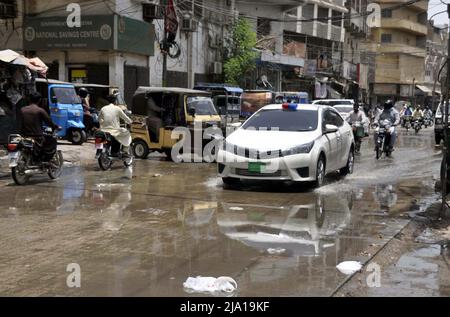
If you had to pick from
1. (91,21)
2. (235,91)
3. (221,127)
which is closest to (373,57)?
(235,91)

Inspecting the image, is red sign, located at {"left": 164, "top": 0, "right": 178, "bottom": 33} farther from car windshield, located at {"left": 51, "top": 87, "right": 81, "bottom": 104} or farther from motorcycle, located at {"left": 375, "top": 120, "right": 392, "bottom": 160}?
motorcycle, located at {"left": 375, "top": 120, "right": 392, "bottom": 160}

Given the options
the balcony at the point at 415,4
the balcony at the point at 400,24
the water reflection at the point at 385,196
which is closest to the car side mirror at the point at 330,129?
the water reflection at the point at 385,196

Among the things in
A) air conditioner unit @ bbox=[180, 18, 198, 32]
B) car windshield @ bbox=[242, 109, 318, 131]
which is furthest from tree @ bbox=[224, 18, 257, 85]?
car windshield @ bbox=[242, 109, 318, 131]

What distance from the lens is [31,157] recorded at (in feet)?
37.1

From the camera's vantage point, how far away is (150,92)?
1573cm

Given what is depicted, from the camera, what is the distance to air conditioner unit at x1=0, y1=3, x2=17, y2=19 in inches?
949

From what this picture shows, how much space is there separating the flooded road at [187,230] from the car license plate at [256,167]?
42cm

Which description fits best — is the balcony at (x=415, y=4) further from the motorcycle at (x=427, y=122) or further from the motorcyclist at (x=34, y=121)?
the motorcyclist at (x=34, y=121)

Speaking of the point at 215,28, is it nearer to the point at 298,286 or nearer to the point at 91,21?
the point at 91,21

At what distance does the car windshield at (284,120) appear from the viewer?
11195 mm

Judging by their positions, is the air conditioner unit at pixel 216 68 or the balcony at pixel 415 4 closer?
the air conditioner unit at pixel 216 68

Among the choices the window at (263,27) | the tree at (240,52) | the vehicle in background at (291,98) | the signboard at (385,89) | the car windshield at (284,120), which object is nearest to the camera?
the car windshield at (284,120)

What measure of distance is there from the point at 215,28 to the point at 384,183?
22038 mm

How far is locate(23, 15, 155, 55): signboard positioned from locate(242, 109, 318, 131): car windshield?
12.3 m
